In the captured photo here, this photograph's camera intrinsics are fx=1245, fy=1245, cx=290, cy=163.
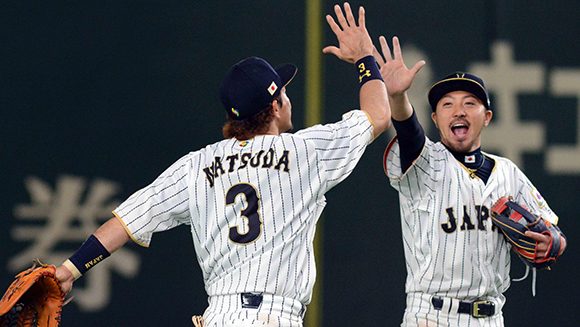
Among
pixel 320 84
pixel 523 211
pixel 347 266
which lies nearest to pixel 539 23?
pixel 320 84

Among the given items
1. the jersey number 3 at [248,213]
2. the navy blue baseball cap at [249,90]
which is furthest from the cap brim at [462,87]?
the jersey number 3 at [248,213]

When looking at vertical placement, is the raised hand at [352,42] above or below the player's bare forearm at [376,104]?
above

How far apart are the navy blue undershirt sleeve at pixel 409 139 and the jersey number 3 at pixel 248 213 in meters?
0.77

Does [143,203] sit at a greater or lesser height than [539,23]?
lesser

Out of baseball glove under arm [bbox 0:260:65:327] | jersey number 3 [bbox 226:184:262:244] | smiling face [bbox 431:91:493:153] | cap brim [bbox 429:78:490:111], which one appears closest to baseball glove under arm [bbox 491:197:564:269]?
smiling face [bbox 431:91:493:153]

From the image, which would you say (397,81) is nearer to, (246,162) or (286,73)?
(286,73)

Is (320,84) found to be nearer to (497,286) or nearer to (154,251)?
(154,251)

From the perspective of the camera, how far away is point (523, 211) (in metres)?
4.74

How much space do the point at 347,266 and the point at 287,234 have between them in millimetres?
2274

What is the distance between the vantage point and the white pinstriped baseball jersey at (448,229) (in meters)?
4.78

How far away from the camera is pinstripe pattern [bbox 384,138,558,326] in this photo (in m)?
4.78

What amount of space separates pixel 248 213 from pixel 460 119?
1.16 m

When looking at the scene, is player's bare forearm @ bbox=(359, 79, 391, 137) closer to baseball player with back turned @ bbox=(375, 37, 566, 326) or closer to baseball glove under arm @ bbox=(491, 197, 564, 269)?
baseball player with back turned @ bbox=(375, 37, 566, 326)

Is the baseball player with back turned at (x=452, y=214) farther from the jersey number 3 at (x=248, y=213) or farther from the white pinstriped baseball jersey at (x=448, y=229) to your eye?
the jersey number 3 at (x=248, y=213)
